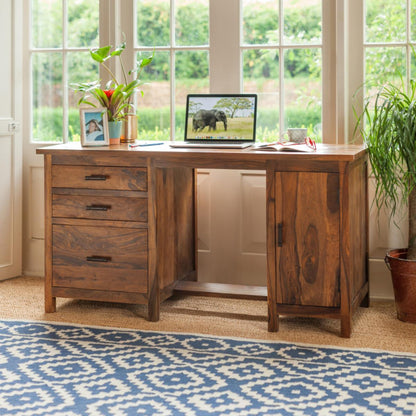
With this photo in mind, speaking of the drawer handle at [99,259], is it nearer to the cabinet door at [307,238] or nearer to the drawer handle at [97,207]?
the drawer handle at [97,207]

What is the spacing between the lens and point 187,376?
8.73 feet

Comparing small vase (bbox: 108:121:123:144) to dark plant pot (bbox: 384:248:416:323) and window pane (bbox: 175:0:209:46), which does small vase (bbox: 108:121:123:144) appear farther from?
dark plant pot (bbox: 384:248:416:323)

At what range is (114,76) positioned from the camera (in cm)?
403

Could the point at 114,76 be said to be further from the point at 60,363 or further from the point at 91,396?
the point at 91,396

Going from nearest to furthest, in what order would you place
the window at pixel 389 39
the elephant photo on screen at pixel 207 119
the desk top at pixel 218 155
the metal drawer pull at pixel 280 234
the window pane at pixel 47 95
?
the desk top at pixel 218 155
the metal drawer pull at pixel 280 234
the elephant photo on screen at pixel 207 119
the window at pixel 389 39
the window pane at pixel 47 95

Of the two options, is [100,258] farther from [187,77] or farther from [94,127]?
[187,77]

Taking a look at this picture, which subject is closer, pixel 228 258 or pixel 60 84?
pixel 228 258

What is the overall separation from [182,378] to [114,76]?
77.5 inches

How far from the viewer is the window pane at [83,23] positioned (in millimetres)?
4117

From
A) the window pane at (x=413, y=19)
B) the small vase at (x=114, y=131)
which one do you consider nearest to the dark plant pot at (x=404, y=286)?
the window pane at (x=413, y=19)

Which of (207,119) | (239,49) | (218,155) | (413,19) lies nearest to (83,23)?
(239,49)

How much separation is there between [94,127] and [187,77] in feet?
2.36

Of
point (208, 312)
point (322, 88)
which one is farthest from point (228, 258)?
point (322, 88)

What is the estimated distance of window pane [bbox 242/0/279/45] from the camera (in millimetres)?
3791
